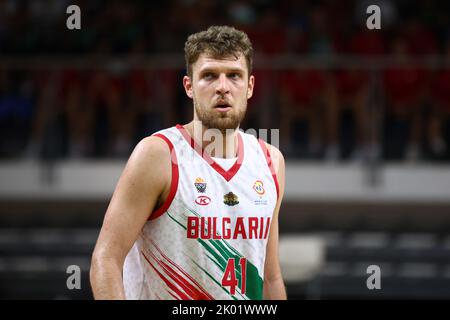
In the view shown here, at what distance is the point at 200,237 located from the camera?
394 centimetres

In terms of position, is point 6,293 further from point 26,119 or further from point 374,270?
point 374,270

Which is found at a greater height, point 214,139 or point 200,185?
point 214,139

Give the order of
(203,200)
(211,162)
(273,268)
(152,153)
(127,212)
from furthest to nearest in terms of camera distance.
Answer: (273,268)
(211,162)
(203,200)
(152,153)
(127,212)

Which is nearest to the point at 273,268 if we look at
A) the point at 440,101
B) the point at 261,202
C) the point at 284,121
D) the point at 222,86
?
the point at 261,202

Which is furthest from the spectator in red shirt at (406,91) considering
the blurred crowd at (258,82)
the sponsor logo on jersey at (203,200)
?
the sponsor logo on jersey at (203,200)

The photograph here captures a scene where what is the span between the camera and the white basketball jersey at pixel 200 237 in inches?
Answer: 155

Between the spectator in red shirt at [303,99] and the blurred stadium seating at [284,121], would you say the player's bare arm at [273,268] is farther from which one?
the spectator in red shirt at [303,99]

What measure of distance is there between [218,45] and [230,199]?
664mm

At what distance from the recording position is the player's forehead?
155 inches

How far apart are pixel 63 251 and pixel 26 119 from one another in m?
1.73

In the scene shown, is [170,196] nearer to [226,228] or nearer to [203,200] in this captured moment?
[203,200]

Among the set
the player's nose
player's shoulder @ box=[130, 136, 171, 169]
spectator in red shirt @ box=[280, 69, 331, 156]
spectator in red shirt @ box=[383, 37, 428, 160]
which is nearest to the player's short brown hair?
the player's nose

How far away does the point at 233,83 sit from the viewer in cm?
396

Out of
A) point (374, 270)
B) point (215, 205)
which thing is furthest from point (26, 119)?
point (215, 205)
